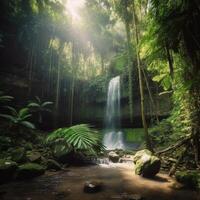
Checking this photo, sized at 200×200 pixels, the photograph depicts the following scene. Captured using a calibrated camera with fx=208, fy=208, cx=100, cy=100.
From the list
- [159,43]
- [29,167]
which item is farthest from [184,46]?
[29,167]

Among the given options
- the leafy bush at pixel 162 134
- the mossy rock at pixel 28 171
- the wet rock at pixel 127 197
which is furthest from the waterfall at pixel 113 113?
the wet rock at pixel 127 197

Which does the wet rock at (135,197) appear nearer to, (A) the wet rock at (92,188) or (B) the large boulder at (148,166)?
(A) the wet rock at (92,188)

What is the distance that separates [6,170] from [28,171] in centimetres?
59

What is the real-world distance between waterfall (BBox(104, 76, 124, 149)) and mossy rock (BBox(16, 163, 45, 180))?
8449 millimetres

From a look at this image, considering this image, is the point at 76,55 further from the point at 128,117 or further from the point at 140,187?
the point at 140,187

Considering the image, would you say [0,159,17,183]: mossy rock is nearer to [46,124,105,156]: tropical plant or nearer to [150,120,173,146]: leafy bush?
[46,124,105,156]: tropical plant

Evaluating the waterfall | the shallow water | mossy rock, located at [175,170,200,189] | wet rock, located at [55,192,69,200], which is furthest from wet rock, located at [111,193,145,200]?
the waterfall

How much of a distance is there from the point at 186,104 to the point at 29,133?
8.15 metres

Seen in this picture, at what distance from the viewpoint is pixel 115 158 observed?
8.56m

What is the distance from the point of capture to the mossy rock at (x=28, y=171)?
5652 millimetres

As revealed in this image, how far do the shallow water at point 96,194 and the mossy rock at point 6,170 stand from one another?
31cm

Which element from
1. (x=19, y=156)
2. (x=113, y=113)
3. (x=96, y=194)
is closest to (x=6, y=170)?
(x=19, y=156)

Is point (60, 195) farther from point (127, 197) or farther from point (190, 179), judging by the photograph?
point (190, 179)

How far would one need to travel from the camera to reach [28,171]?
5.79 m
